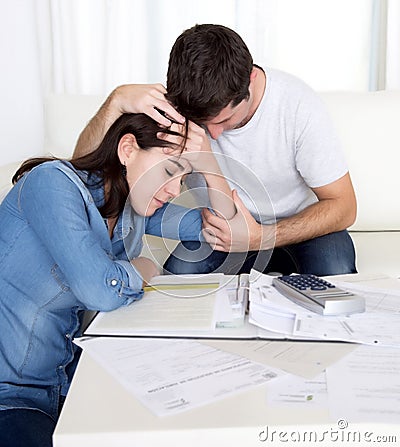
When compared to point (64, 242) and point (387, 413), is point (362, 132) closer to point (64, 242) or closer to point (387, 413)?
point (64, 242)

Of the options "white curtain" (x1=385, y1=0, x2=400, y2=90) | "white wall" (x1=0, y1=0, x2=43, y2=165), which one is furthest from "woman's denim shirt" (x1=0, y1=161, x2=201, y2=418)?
"white curtain" (x1=385, y1=0, x2=400, y2=90)

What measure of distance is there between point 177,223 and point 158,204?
162 millimetres

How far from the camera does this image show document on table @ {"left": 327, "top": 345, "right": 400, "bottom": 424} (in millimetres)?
775

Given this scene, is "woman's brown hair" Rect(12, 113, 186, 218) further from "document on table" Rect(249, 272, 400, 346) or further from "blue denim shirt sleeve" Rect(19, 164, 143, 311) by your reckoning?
"document on table" Rect(249, 272, 400, 346)

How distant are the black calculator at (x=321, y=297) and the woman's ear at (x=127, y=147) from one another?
14.2 inches

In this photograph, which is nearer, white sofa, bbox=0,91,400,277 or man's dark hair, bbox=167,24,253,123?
man's dark hair, bbox=167,24,253,123

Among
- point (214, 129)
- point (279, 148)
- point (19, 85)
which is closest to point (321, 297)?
point (214, 129)

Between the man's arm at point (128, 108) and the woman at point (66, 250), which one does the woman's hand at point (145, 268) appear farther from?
the man's arm at point (128, 108)

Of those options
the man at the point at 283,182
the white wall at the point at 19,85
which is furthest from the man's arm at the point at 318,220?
the white wall at the point at 19,85

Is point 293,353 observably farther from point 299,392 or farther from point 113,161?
point 113,161

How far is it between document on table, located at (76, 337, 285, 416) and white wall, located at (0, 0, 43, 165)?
1825 mm

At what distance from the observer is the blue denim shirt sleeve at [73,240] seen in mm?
1118

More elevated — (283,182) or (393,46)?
(393,46)

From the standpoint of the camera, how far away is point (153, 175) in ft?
4.29
